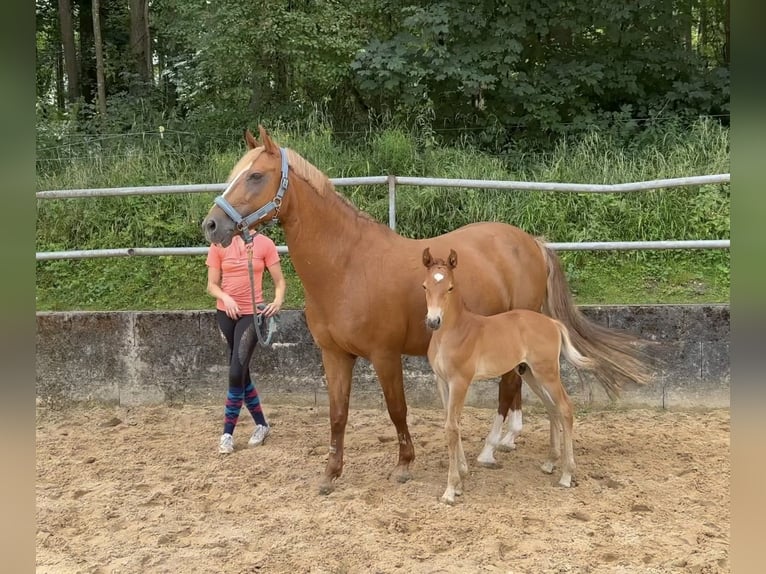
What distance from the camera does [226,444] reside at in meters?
4.69

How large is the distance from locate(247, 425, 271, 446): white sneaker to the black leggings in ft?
1.42

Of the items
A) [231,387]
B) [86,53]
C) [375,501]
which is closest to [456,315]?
[375,501]

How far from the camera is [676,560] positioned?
3000 millimetres

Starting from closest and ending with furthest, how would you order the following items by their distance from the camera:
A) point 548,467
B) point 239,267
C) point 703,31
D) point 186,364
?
point 548,467
point 239,267
point 186,364
point 703,31

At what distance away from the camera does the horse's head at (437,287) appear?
337cm

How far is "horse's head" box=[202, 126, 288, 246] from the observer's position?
11.5 ft

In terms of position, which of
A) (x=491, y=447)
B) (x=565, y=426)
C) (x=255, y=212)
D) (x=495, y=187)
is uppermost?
(x=495, y=187)

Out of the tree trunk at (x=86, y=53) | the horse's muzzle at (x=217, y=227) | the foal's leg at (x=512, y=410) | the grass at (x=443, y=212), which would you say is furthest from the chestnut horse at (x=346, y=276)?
the tree trunk at (x=86, y=53)

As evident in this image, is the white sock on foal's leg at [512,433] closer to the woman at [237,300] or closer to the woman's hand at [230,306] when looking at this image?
the woman at [237,300]

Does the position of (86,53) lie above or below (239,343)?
above

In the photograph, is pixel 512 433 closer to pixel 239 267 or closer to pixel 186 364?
pixel 239 267

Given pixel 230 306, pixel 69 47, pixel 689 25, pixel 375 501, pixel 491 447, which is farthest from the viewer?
pixel 69 47

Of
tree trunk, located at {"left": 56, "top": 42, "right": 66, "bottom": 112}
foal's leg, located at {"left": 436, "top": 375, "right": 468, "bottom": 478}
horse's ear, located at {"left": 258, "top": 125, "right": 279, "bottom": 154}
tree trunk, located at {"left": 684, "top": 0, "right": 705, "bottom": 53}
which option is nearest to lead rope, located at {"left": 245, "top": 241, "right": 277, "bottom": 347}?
horse's ear, located at {"left": 258, "top": 125, "right": 279, "bottom": 154}

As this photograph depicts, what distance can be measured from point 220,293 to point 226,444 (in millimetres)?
1115
